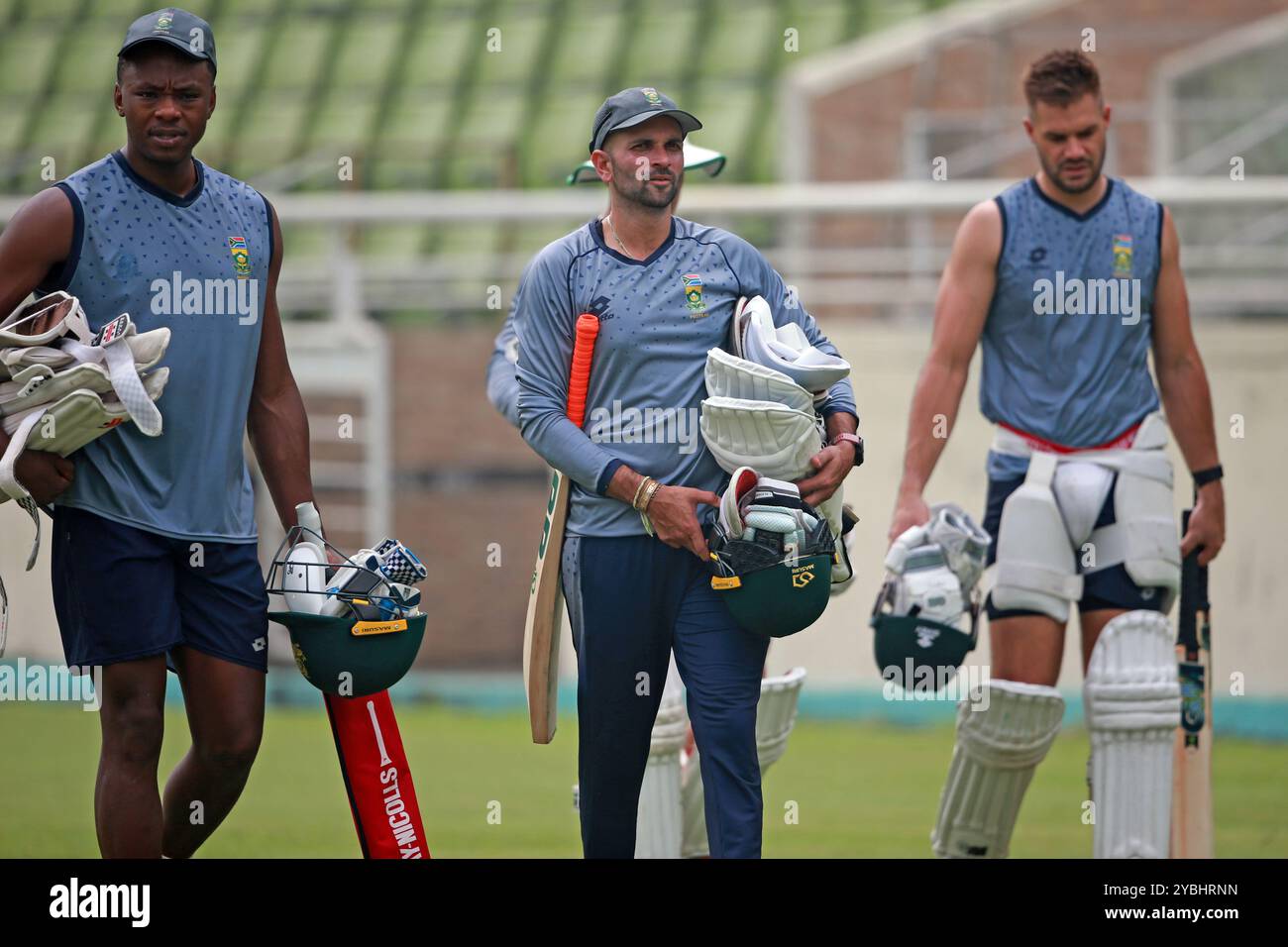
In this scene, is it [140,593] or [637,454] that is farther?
[637,454]

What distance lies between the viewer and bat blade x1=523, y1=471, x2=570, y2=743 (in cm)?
441

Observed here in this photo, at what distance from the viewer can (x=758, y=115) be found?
16.1 m

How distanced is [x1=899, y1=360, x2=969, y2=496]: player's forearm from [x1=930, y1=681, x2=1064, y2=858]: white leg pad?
61 cm

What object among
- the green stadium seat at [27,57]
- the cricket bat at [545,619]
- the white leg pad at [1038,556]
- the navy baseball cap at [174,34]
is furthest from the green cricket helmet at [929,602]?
the green stadium seat at [27,57]

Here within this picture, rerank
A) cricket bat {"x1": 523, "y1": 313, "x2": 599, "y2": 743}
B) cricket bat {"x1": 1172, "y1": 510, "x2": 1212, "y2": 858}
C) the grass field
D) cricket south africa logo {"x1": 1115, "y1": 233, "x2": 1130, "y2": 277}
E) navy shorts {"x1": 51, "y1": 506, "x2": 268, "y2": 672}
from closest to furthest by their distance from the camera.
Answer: navy shorts {"x1": 51, "y1": 506, "x2": 268, "y2": 672} < cricket bat {"x1": 523, "y1": 313, "x2": 599, "y2": 743} < cricket bat {"x1": 1172, "y1": 510, "x2": 1212, "y2": 858} < cricket south africa logo {"x1": 1115, "y1": 233, "x2": 1130, "y2": 277} < the grass field

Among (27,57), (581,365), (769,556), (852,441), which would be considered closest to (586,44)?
(27,57)

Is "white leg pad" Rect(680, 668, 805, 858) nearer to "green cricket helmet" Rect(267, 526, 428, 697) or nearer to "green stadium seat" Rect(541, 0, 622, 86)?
"green cricket helmet" Rect(267, 526, 428, 697)

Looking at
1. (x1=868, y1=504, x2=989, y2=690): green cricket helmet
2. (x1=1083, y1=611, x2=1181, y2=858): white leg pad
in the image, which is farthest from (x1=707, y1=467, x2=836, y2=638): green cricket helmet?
(x1=1083, y1=611, x2=1181, y2=858): white leg pad

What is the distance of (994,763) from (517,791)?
281 cm

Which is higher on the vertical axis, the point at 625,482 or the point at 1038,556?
the point at 625,482

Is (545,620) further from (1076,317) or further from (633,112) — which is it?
(1076,317)

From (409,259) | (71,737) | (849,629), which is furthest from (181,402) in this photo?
(409,259)

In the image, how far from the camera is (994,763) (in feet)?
15.8
